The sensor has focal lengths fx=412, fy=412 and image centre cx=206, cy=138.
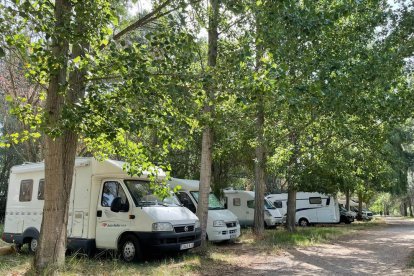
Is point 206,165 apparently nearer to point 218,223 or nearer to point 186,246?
point 186,246

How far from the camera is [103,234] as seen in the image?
10266 mm

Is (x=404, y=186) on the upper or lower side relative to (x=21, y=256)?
upper

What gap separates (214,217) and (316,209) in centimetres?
1572

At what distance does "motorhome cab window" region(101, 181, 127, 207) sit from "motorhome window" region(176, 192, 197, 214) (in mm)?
3591

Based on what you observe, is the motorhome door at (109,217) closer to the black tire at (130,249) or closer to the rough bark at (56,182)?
the black tire at (130,249)

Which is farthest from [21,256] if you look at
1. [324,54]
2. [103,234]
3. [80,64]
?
[324,54]

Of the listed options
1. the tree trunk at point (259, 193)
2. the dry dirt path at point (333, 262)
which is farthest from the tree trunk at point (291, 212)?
the dry dirt path at point (333, 262)

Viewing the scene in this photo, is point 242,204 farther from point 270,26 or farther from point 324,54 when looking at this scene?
point 270,26

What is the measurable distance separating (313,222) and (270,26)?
2109 centimetres

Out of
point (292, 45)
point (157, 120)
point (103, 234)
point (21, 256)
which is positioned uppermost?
point (292, 45)

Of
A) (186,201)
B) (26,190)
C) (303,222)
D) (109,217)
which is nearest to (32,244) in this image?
(26,190)

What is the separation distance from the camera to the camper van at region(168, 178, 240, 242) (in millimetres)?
12797

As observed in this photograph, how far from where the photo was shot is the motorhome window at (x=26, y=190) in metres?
12.0

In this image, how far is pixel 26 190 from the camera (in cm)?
1215
